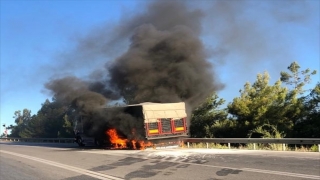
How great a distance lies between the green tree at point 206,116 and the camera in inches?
1084

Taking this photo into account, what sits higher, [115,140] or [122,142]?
[115,140]

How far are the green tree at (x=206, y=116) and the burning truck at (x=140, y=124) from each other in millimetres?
8421

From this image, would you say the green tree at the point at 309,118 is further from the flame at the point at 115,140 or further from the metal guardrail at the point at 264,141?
the flame at the point at 115,140

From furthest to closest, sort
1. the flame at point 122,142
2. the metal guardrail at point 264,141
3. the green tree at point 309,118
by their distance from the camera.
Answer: the green tree at point 309,118, the flame at point 122,142, the metal guardrail at point 264,141

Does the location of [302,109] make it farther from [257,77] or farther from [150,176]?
[150,176]

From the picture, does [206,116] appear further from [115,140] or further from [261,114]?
[115,140]

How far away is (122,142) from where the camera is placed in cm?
1966

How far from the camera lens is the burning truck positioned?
1808cm

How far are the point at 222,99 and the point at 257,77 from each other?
11.2 feet

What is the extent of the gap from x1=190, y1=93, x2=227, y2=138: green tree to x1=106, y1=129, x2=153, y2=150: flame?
940 cm

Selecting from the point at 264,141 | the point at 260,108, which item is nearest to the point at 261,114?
the point at 260,108

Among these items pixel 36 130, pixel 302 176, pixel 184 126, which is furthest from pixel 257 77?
pixel 36 130

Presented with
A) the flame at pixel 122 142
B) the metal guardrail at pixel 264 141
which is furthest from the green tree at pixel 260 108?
the flame at pixel 122 142

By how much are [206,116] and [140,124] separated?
1094cm
